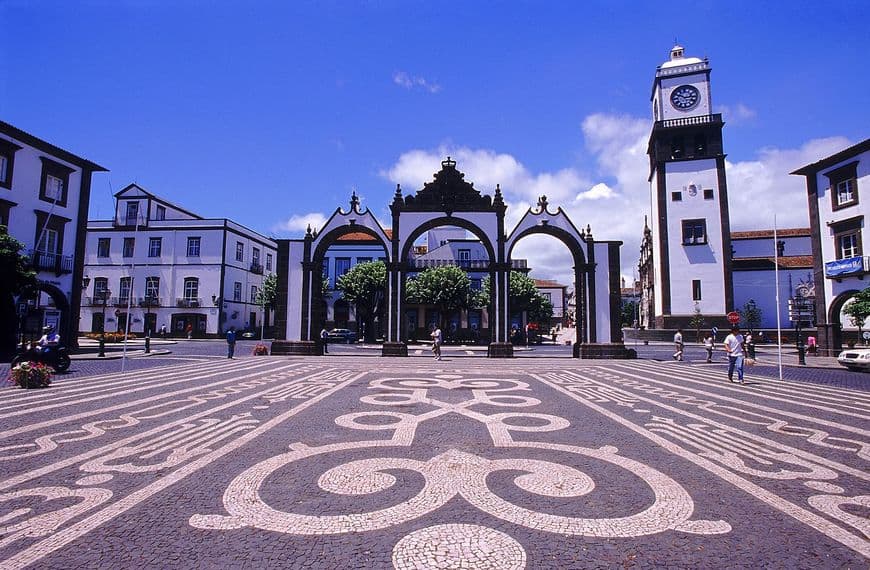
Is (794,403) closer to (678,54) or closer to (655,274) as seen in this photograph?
(655,274)

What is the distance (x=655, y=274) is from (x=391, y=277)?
115 ft

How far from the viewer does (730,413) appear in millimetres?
8406

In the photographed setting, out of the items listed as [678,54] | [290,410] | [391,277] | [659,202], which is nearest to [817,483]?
[290,410]

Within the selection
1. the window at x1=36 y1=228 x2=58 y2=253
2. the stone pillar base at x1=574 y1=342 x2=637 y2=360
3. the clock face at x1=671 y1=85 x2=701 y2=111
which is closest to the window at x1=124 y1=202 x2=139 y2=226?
the window at x1=36 y1=228 x2=58 y2=253

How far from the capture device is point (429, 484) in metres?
4.42

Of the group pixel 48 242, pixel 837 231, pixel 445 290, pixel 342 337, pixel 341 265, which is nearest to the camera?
pixel 48 242

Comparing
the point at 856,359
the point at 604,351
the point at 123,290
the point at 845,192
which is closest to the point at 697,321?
the point at 845,192

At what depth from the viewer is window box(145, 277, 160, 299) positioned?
152ft

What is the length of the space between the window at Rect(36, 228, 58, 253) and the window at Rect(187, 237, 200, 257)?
21.7 metres

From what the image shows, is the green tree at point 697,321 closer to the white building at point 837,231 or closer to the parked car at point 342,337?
the white building at point 837,231

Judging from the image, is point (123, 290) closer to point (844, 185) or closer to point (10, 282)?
point (10, 282)

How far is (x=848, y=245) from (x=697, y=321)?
61.5 ft

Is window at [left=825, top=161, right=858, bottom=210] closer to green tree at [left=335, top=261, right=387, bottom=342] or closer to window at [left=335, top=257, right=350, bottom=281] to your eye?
green tree at [left=335, top=261, right=387, bottom=342]

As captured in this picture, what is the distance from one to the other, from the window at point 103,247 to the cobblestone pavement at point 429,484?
46212 millimetres
